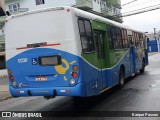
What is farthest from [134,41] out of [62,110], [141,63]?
[62,110]

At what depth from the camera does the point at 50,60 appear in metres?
9.39

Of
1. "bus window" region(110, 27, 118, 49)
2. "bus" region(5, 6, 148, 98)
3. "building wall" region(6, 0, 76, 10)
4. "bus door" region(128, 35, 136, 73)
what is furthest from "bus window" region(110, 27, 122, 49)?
"building wall" region(6, 0, 76, 10)

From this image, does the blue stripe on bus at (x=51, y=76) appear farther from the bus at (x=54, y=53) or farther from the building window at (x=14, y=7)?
the building window at (x=14, y=7)

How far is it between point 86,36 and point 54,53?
1222 millimetres

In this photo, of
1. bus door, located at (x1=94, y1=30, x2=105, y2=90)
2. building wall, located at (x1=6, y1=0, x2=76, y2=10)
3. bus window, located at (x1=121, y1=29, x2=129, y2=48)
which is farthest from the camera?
building wall, located at (x1=6, y1=0, x2=76, y2=10)

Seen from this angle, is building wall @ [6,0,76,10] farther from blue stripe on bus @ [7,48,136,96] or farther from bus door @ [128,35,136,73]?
blue stripe on bus @ [7,48,136,96]

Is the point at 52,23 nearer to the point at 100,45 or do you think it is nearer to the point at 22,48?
the point at 22,48

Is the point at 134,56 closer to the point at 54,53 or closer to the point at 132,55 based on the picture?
the point at 132,55

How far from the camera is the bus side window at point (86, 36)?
9.53 meters

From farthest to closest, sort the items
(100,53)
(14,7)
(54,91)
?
(14,7)
(100,53)
(54,91)

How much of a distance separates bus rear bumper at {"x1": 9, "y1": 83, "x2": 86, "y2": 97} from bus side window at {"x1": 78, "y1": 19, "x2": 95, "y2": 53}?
3.92ft

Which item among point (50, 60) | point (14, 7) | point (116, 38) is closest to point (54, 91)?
point (50, 60)

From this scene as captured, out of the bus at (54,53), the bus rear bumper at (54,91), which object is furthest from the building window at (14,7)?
the bus rear bumper at (54,91)

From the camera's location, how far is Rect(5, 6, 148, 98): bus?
912cm
